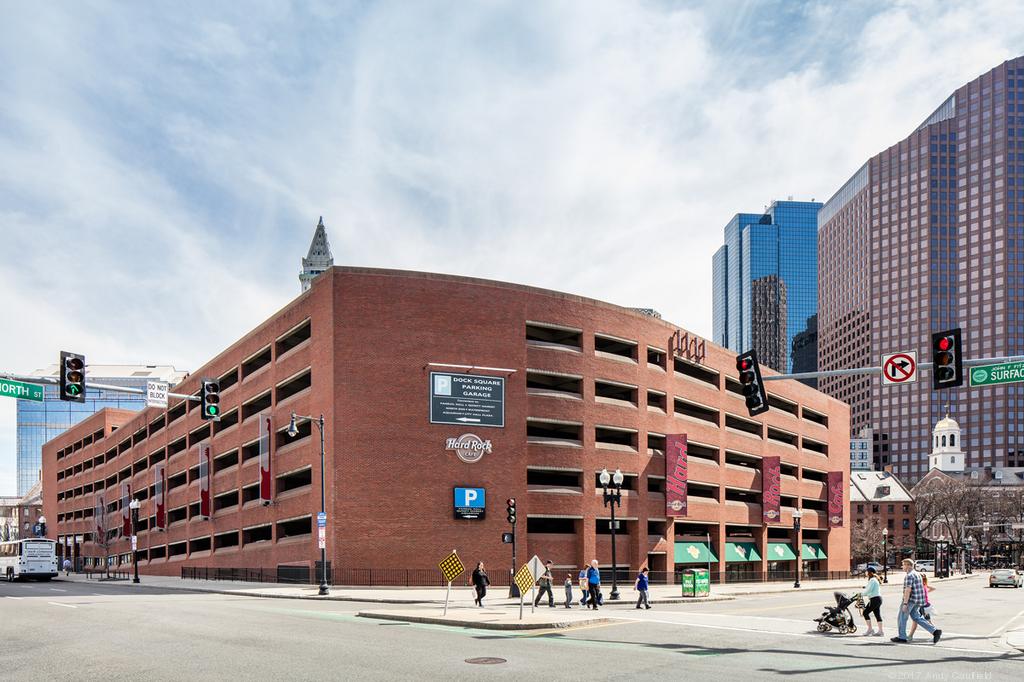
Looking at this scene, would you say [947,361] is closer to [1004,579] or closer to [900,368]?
[900,368]

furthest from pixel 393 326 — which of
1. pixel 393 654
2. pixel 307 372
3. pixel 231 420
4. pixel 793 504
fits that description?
pixel 793 504

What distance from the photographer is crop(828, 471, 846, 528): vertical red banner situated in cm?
8712

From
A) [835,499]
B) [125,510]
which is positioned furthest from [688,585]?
[125,510]

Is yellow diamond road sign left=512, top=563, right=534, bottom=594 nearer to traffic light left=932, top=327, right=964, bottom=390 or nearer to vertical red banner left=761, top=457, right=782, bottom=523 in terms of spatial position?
traffic light left=932, top=327, right=964, bottom=390

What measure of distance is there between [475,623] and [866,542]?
12358 cm

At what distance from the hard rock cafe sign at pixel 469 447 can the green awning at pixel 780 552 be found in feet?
117

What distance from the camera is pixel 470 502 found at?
1991 inches

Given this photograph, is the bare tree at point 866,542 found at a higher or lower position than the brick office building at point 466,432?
lower

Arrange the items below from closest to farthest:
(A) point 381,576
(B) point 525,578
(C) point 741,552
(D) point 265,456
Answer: (B) point 525,578
(A) point 381,576
(D) point 265,456
(C) point 741,552

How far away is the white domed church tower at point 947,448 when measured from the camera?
187250 millimetres

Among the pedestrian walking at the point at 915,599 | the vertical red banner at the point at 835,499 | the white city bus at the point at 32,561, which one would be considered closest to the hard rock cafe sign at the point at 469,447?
the white city bus at the point at 32,561

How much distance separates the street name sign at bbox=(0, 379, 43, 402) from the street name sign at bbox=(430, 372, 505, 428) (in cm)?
→ 2649

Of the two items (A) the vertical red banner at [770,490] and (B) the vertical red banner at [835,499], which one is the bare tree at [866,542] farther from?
(A) the vertical red banner at [770,490]

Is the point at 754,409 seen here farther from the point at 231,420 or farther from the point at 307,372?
the point at 231,420
